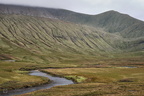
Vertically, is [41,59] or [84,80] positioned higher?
[84,80]

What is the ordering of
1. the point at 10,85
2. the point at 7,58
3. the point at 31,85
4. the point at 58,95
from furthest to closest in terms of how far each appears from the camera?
the point at 7,58 → the point at 31,85 → the point at 10,85 → the point at 58,95

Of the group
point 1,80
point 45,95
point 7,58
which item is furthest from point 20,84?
point 7,58

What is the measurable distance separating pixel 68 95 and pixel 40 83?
2879 centimetres

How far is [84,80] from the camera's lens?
78.2m

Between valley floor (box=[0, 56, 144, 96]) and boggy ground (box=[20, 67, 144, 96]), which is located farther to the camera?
valley floor (box=[0, 56, 144, 96])

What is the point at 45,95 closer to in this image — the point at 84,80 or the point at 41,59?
the point at 84,80

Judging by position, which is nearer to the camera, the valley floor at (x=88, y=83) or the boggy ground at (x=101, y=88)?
the boggy ground at (x=101, y=88)

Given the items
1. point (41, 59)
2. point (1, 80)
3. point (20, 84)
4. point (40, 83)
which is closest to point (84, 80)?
point (40, 83)

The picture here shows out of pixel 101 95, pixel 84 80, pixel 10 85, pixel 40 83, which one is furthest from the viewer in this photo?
pixel 84 80

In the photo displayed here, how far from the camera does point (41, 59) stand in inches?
7864

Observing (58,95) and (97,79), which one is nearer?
(58,95)

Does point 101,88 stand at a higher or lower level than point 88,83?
higher

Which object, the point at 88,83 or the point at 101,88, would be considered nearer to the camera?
the point at 101,88

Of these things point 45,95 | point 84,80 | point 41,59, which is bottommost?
point 41,59
